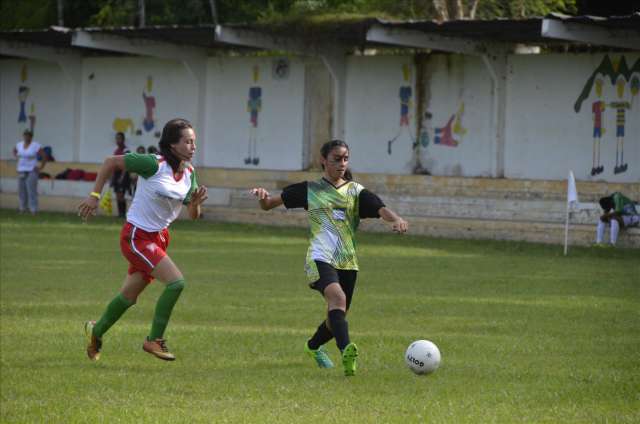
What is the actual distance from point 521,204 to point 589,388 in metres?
17.0

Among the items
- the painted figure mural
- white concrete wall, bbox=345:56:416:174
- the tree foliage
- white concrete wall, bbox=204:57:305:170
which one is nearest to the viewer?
the painted figure mural

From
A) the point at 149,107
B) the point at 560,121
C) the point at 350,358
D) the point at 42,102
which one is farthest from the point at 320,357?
the point at 42,102

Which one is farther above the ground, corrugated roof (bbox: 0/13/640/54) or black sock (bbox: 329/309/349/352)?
corrugated roof (bbox: 0/13/640/54)

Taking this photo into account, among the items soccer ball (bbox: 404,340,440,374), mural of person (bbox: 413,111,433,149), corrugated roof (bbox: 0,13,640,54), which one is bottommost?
soccer ball (bbox: 404,340,440,374)

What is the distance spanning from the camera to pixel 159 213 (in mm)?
10586

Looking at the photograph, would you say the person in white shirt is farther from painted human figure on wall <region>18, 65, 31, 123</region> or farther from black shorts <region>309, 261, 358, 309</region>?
black shorts <region>309, 261, 358, 309</region>

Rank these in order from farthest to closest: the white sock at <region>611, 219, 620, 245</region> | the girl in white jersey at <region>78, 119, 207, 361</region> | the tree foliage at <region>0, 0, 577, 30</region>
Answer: the tree foliage at <region>0, 0, 577, 30</region>, the white sock at <region>611, 219, 620, 245</region>, the girl in white jersey at <region>78, 119, 207, 361</region>

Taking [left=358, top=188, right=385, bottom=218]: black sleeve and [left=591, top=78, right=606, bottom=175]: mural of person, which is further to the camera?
[left=591, top=78, right=606, bottom=175]: mural of person

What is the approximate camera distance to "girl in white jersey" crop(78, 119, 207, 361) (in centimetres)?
1031

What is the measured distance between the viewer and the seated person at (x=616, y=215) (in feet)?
77.0

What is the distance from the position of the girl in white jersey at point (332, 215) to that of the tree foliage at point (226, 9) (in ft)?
79.7

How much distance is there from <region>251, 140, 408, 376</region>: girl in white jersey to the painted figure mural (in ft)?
57.4

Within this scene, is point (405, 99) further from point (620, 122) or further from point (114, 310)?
point (114, 310)

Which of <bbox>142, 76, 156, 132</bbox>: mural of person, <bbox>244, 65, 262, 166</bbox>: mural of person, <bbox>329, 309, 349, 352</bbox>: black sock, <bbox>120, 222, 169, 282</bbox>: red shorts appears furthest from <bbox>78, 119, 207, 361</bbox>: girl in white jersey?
<bbox>142, 76, 156, 132</bbox>: mural of person
